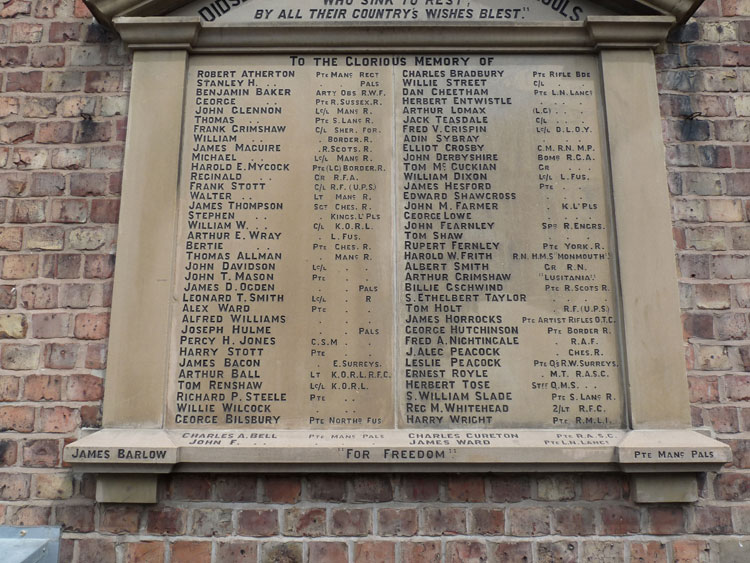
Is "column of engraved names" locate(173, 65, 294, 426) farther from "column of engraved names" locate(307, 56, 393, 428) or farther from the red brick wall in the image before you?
the red brick wall

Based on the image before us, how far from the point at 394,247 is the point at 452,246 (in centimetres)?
31

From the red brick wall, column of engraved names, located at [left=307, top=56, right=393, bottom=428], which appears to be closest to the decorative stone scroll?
column of engraved names, located at [left=307, top=56, right=393, bottom=428]

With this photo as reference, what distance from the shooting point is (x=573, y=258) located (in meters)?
3.40

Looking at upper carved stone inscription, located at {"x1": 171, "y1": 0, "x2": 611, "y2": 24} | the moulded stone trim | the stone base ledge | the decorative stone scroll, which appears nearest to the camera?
the stone base ledge

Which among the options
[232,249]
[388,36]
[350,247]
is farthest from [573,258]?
[232,249]

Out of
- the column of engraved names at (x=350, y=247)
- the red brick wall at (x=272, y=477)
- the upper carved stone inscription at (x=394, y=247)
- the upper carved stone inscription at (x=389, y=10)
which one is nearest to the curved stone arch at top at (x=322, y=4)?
the upper carved stone inscription at (x=389, y=10)

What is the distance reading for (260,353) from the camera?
328 centimetres

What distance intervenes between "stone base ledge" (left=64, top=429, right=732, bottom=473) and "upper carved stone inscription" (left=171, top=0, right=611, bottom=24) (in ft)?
7.77

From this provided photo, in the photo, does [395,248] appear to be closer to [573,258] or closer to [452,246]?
[452,246]

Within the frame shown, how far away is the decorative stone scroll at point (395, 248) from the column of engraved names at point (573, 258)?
0.04ft

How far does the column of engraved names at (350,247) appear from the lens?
127 inches

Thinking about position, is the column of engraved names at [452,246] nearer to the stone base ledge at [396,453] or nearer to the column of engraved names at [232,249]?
the stone base ledge at [396,453]

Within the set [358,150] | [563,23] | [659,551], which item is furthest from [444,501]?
[563,23]

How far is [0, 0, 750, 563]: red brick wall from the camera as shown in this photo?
308 centimetres
